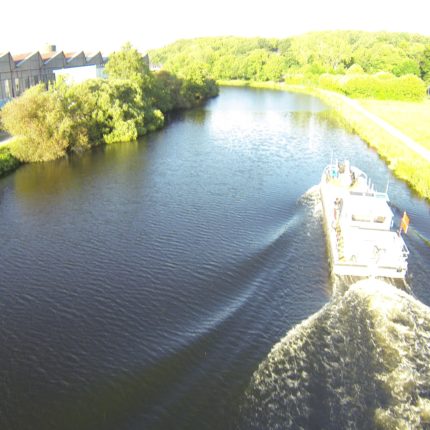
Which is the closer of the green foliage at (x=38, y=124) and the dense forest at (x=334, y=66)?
the green foliage at (x=38, y=124)

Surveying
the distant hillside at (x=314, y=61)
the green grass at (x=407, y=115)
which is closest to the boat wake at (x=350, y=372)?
the green grass at (x=407, y=115)

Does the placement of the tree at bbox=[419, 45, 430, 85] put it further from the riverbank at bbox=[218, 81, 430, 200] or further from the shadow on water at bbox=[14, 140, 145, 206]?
the shadow on water at bbox=[14, 140, 145, 206]

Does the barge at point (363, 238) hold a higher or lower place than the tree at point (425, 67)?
lower

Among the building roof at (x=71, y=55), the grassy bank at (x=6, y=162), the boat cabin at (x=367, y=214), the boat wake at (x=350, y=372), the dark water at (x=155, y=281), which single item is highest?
the building roof at (x=71, y=55)

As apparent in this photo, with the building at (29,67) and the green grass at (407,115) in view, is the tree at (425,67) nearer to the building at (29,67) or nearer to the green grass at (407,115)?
the green grass at (407,115)

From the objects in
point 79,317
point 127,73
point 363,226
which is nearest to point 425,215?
point 363,226

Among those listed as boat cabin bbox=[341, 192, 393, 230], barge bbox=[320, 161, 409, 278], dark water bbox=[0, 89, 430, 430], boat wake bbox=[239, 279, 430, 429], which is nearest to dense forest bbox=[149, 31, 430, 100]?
dark water bbox=[0, 89, 430, 430]

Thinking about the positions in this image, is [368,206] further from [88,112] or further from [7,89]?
[7,89]
